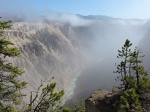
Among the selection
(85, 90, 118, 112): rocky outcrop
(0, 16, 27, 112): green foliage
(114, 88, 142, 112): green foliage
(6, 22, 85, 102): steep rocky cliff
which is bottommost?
(0, 16, 27, 112): green foliage

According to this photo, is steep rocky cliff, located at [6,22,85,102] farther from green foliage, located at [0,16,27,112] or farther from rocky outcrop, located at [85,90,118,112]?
green foliage, located at [0,16,27,112]

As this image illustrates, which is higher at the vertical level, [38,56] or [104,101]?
[38,56]

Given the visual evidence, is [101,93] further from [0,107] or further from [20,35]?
[20,35]

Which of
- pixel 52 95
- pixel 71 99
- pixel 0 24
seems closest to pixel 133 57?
A: pixel 52 95

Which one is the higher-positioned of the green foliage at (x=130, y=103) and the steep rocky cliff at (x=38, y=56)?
the steep rocky cliff at (x=38, y=56)

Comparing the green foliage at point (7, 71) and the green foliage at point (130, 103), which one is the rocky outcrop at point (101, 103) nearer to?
the green foliage at point (130, 103)

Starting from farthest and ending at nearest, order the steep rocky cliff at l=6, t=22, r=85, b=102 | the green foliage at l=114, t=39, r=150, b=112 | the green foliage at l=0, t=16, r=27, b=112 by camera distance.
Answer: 1. the steep rocky cliff at l=6, t=22, r=85, b=102
2. the green foliage at l=114, t=39, r=150, b=112
3. the green foliage at l=0, t=16, r=27, b=112

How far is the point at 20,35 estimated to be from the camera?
508 ft

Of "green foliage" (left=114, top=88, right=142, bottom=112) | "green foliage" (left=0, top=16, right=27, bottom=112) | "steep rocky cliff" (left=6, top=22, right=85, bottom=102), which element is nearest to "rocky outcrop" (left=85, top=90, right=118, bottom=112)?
"green foliage" (left=114, top=88, right=142, bottom=112)

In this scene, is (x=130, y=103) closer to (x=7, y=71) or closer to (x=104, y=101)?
(x=104, y=101)

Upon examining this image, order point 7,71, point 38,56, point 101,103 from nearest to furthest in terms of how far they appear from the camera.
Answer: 1. point 7,71
2. point 101,103
3. point 38,56

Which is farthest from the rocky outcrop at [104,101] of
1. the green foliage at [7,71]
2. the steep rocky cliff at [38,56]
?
the steep rocky cliff at [38,56]

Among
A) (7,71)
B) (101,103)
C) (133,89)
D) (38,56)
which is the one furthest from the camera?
(38,56)

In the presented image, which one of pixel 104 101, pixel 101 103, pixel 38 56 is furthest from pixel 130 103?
pixel 38 56
